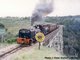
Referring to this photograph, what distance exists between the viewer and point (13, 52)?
3.80 m

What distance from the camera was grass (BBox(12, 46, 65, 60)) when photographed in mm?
3770

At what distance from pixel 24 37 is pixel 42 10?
0.50 m

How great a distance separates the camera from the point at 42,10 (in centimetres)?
414

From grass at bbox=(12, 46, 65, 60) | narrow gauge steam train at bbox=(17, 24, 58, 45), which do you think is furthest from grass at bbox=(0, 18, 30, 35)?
grass at bbox=(12, 46, 65, 60)

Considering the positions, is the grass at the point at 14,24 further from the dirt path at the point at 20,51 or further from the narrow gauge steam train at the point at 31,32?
the dirt path at the point at 20,51

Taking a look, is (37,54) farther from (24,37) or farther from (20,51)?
(24,37)

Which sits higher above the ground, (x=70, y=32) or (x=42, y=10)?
(x=42, y=10)

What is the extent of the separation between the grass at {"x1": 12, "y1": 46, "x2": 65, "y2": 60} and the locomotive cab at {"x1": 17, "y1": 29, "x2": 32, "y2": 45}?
206 mm

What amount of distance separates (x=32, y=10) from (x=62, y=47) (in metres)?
0.73

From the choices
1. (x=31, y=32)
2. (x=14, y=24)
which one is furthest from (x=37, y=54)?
(x=14, y=24)

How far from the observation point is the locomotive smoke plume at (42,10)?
4082mm

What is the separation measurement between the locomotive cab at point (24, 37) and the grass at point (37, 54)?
206mm

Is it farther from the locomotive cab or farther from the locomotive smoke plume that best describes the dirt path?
the locomotive smoke plume

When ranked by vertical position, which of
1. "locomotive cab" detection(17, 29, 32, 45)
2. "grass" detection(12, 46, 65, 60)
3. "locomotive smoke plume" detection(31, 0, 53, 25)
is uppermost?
"locomotive smoke plume" detection(31, 0, 53, 25)
